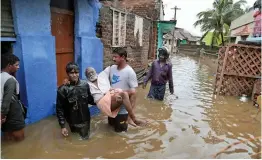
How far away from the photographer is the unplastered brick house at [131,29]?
8137 mm

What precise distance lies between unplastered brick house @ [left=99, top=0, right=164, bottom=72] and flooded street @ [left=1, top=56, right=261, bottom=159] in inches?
110

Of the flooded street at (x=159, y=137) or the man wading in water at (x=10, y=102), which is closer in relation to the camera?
the man wading in water at (x=10, y=102)

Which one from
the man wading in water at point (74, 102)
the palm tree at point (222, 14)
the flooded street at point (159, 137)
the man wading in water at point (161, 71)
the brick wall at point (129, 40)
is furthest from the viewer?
the palm tree at point (222, 14)

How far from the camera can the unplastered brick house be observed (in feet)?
26.7

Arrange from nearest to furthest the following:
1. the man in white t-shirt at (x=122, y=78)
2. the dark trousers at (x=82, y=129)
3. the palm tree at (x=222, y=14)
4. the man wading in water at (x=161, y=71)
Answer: the dark trousers at (x=82, y=129) → the man in white t-shirt at (x=122, y=78) → the man wading in water at (x=161, y=71) → the palm tree at (x=222, y=14)

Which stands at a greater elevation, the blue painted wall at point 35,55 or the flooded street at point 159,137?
the blue painted wall at point 35,55

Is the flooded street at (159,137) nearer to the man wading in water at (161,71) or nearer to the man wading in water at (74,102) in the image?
the man wading in water at (74,102)

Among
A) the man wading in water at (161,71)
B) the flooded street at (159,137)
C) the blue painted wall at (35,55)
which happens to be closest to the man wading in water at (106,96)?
the flooded street at (159,137)

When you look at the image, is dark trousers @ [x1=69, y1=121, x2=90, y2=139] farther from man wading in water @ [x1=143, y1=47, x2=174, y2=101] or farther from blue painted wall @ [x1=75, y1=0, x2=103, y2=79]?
man wading in water @ [x1=143, y1=47, x2=174, y2=101]

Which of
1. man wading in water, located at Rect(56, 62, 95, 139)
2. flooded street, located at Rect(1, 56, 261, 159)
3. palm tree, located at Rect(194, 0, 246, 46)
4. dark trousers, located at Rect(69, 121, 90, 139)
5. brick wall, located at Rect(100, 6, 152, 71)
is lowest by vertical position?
flooded street, located at Rect(1, 56, 261, 159)

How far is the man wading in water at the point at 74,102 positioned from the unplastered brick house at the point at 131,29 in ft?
12.2

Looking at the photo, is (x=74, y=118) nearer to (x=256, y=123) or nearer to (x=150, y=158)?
(x=150, y=158)

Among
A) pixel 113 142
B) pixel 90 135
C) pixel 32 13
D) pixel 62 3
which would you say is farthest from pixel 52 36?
pixel 113 142

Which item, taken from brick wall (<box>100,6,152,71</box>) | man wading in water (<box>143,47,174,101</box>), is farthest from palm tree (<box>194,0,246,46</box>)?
man wading in water (<box>143,47,174,101</box>)
